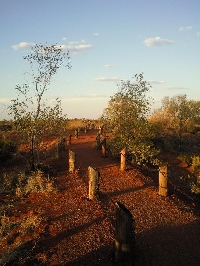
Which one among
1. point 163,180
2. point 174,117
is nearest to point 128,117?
point 163,180

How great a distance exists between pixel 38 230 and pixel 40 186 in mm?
4128

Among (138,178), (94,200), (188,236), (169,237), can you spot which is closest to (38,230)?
(94,200)

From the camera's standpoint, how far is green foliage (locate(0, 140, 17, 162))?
19.1m

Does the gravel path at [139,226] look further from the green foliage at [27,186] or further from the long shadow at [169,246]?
the green foliage at [27,186]

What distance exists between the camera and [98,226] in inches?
347

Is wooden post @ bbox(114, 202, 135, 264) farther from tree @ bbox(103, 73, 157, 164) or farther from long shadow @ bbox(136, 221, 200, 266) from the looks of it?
tree @ bbox(103, 73, 157, 164)

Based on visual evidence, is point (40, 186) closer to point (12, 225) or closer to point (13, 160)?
point (12, 225)

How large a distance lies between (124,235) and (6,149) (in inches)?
577

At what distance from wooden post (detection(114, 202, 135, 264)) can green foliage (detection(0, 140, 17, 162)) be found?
1418 cm

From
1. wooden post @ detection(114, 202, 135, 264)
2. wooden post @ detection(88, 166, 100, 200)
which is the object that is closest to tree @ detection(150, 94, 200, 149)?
wooden post @ detection(88, 166, 100, 200)

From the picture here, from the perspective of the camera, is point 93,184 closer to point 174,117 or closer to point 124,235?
point 124,235

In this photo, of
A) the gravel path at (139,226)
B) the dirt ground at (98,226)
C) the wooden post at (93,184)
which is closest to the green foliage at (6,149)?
the dirt ground at (98,226)

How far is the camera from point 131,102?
17.7 m

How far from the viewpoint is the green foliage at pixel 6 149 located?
19.1 meters
